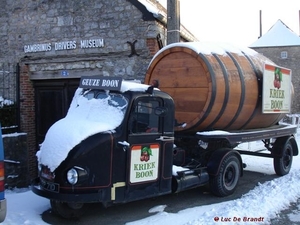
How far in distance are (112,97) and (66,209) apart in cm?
169

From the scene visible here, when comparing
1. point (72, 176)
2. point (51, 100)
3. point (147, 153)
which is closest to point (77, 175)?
point (72, 176)

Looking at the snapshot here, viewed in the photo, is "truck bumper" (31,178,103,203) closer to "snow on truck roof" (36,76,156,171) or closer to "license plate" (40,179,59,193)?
"license plate" (40,179,59,193)

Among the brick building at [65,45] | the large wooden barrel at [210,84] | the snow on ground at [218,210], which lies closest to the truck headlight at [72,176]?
the snow on ground at [218,210]

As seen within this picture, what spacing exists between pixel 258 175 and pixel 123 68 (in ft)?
13.1

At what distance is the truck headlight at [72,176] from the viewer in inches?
184

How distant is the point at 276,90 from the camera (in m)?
7.81

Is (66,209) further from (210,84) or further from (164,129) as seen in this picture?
(210,84)

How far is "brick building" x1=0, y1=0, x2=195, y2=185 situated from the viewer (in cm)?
898

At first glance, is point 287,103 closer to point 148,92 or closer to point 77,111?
point 148,92

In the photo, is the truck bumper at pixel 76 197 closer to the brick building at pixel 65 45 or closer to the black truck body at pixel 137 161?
the black truck body at pixel 137 161

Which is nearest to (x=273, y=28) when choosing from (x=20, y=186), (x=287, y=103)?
(x=287, y=103)

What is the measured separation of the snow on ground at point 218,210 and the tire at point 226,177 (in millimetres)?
374

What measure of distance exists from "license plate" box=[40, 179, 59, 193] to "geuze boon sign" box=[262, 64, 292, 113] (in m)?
4.34

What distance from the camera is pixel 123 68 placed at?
30.1ft
